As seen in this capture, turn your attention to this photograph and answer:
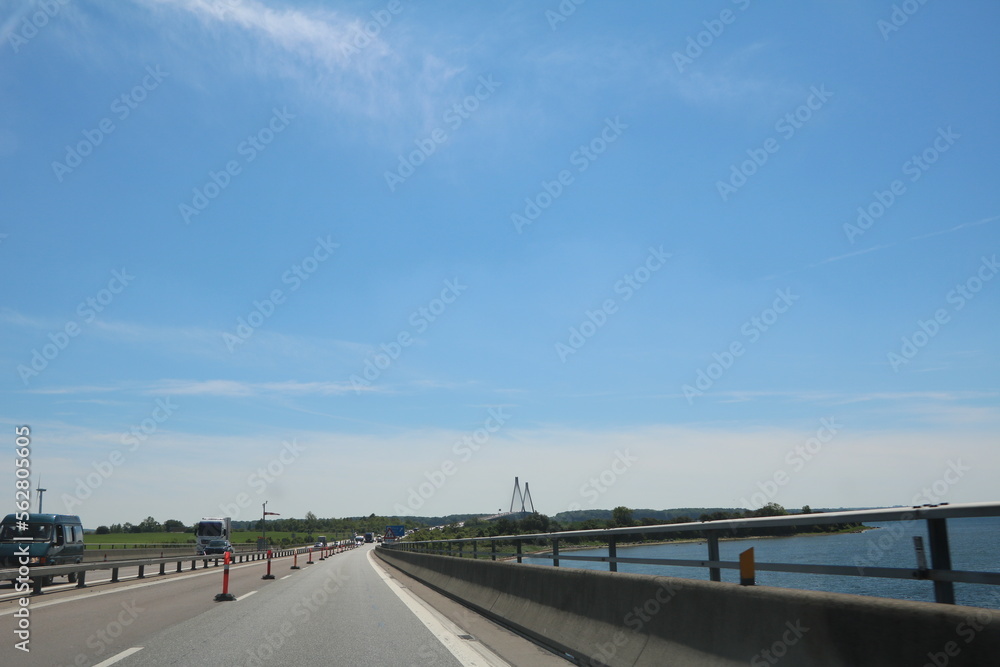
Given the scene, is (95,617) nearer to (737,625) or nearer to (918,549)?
A: (737,625)

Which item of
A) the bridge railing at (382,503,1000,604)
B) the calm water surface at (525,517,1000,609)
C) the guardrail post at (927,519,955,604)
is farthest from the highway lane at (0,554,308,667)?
the guardrail post at (927,519,955,604)

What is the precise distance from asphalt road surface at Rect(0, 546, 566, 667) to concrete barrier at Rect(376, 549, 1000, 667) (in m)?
0.72

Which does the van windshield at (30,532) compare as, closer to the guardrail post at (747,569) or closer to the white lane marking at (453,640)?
the white lane marking at (453,640)

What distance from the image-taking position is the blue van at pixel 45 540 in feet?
83.4

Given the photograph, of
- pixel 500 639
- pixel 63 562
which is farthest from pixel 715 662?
pixel 63 562

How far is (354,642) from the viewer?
10.1 m

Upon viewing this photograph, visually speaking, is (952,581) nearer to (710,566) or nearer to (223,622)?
(710,566)

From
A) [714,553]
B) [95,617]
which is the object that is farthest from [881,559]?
[95,617]

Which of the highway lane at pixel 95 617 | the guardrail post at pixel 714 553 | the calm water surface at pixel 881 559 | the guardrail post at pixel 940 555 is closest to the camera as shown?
the guardrail post at pixel 940 555

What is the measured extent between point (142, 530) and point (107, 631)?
19650 centimetres

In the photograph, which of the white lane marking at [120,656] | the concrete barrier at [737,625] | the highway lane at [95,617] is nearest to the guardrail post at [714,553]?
the concrete barrier at [737,625]

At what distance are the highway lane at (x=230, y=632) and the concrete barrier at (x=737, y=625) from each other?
4.11ft

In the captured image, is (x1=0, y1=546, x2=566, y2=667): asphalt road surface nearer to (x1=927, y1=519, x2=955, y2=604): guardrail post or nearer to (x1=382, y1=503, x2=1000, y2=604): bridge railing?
(x1=382, y1=503, x2=1000, y2=604): bridge railing

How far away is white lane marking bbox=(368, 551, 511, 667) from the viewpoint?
8.44 m
